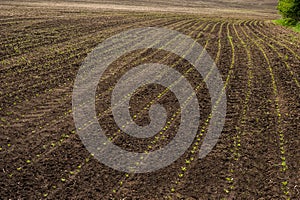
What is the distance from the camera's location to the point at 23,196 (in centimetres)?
680

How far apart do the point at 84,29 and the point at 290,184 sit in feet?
54.4

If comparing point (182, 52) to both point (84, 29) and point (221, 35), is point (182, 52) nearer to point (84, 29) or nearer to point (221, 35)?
point (221, 35)

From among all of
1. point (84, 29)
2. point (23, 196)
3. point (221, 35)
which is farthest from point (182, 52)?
point (23, 196)

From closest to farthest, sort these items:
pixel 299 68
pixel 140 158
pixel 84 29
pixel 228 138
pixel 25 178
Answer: pixel 25 178 → pixel 140 158 → pixel 228 138 → pixel 299 68 → pixel 84 29

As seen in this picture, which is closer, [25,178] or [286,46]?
[25,178]

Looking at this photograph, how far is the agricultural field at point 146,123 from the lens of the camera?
7.23m

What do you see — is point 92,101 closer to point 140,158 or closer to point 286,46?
point 140,158

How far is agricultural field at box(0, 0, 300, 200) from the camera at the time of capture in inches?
285

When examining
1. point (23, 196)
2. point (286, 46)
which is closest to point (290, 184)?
point (23, 196)

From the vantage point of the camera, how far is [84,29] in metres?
20.9

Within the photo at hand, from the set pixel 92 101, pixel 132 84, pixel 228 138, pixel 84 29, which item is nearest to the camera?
pixel 228 138

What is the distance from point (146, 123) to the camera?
32.2 feet

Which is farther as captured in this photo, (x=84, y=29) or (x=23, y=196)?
(x=84, y=29)

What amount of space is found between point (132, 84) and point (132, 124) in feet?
9.89
